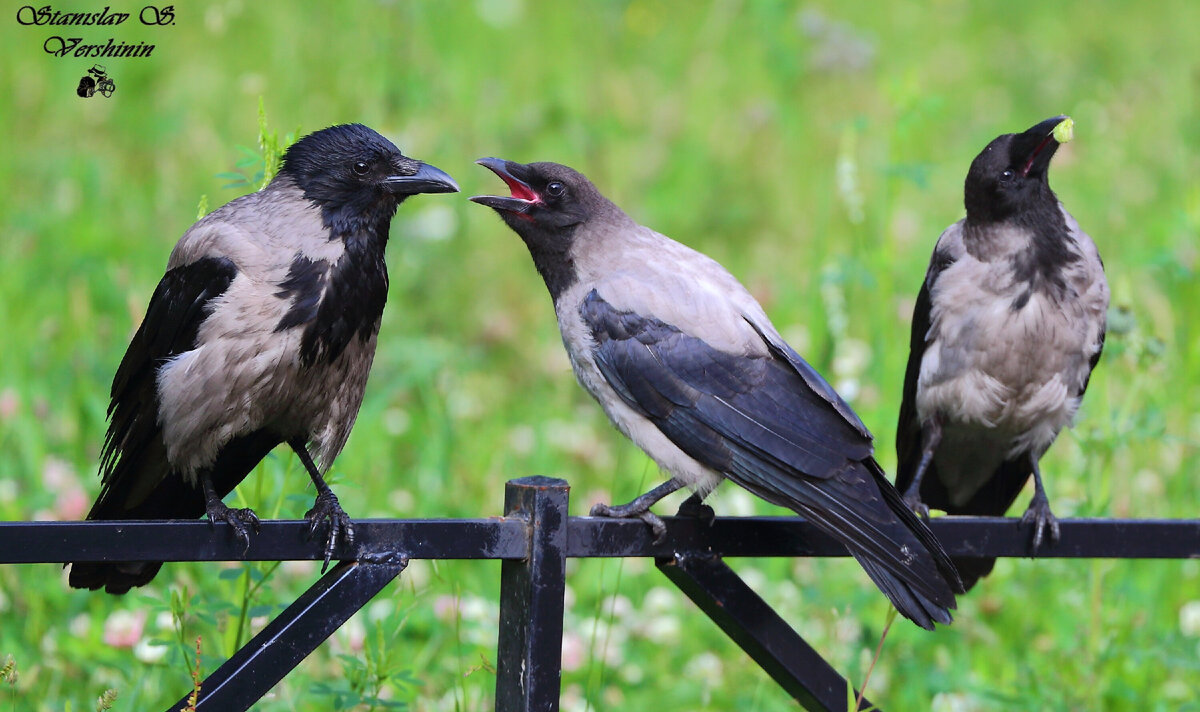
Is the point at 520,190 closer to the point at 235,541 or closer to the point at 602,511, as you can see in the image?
the point at 602,511

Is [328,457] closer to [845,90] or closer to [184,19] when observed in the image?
[184,19]

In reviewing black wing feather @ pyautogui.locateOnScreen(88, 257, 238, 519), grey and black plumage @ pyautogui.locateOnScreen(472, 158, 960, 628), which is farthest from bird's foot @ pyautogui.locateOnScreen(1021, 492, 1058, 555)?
black wing feather @ pyautogui.locateOnScreen(88, 257, 238, 519)

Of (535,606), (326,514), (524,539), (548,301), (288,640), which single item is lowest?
(288,640)

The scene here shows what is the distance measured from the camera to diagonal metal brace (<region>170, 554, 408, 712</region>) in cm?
189

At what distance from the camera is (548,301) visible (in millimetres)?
6496

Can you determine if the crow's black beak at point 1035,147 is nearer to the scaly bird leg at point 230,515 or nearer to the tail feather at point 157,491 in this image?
the tail feather at point 157,491

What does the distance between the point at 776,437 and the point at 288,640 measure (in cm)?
107

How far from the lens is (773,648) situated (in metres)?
2.24

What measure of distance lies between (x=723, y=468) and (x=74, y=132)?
5.09 meters

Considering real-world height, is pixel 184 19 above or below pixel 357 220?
above

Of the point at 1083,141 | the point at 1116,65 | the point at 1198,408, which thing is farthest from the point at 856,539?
the point at 1116,65

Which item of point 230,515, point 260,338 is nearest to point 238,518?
point 230,515

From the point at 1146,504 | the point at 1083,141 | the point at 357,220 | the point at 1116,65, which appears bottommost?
the point at 357,220

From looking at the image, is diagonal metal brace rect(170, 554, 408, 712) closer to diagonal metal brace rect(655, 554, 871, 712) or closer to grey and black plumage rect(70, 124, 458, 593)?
grey and black plumage rect(70, 124, 458, 593)
